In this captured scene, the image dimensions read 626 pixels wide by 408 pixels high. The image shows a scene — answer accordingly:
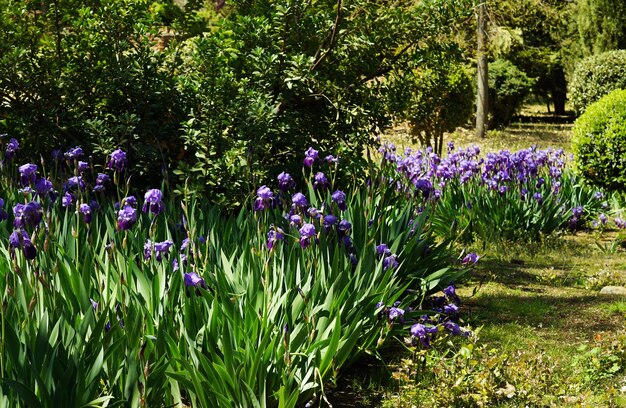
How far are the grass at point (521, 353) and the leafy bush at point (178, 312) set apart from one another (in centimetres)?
25

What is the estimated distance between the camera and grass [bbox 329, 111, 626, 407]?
135 inches

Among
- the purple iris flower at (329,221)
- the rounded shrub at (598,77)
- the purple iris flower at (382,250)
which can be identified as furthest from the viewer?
the rounded shrub at (598,77)

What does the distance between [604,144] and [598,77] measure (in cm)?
968

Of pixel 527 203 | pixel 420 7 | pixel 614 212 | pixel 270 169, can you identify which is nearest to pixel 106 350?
pixel 270 169

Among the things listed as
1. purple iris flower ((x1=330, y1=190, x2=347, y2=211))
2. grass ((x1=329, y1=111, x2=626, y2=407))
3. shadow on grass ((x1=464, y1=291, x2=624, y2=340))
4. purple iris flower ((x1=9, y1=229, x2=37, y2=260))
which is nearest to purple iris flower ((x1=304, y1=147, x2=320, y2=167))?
purple iris flower ((x1=330, y1=190, x2=347, y2=211))

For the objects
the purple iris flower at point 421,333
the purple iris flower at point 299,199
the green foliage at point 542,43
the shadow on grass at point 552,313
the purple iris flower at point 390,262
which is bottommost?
the shadow on grass at point 552,313

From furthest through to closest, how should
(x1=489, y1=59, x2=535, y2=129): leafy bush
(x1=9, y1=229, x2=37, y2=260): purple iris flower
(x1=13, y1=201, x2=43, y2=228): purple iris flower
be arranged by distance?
1. (x1=489, y1=59, x2=535, y2=129): leafy bush
2. (x1=13, y1=201, x2=43, y2=228): purple iris flower
3. (x1=9, y1=229, x2=37, y2=260): purple iris flower

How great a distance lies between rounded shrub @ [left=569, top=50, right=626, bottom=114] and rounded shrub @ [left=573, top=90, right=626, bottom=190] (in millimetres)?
8596

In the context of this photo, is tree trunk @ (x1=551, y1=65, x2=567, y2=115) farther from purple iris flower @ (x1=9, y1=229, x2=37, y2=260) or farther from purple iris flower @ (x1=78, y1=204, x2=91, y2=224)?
purple iris flower @ (x1=9, y1=229, x2=37, y2=260)

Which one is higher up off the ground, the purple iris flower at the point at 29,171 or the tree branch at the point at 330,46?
the tree branch at the point at 330,46

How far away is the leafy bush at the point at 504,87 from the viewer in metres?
21.6

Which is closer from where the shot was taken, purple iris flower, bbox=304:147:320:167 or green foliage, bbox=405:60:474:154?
purple iris flower, bbox=304:147:320:167

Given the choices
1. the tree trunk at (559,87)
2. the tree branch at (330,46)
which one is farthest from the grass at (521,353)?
the tree trunk at (559,87)

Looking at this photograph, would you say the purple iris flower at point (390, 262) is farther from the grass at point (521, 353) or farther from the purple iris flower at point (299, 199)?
the purple iris flower at point (299, 199)
